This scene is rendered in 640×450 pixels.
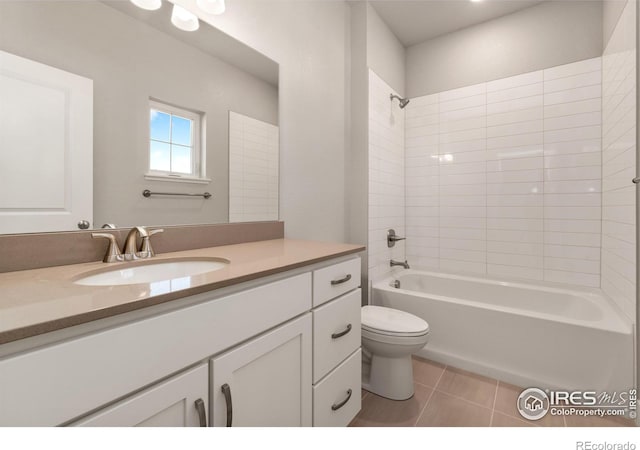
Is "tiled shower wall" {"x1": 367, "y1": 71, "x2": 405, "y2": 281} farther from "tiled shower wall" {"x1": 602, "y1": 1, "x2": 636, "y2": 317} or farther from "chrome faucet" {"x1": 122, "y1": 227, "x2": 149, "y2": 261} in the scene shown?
"chrome faucet" {"x1": 122, "y1": 227, "x2": 149, "y2": 261}

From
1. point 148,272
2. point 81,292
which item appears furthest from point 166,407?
point 148,272

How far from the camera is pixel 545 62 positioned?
2.29m

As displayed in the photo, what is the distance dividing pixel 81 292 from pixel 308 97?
166 centimetres

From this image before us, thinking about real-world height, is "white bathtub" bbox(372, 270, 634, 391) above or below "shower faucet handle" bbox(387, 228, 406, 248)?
below

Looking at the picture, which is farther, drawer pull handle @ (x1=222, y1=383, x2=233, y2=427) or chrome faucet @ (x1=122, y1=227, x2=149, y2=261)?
chrome faucet @ (x1=122, y1=227, x2=149, y2=261)

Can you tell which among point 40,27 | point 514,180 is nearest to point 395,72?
point 514,180

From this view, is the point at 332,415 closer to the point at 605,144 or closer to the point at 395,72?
the point at 605,144

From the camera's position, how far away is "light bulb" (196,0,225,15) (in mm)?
1311

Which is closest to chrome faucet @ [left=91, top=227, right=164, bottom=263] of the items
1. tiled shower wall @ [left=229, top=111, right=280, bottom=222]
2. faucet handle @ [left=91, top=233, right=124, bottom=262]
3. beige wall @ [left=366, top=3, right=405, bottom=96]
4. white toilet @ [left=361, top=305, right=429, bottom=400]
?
faucet handle @ [left=91, top=233, right=124, bottom=262]

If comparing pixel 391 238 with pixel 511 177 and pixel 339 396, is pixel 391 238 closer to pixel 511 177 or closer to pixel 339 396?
pixel 511 177

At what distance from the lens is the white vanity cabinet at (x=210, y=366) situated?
0.51 m

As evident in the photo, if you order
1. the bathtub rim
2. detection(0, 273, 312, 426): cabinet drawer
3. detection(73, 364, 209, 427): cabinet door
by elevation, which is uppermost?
detection(0, 273, 312, 426): cabinet drawer

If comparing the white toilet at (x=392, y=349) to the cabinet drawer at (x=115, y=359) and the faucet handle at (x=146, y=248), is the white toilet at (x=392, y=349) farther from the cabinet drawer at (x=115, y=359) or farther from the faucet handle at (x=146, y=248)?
the faucet handle at (x=146, y=248)

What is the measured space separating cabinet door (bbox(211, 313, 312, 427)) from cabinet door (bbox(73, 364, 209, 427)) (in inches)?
1.7
